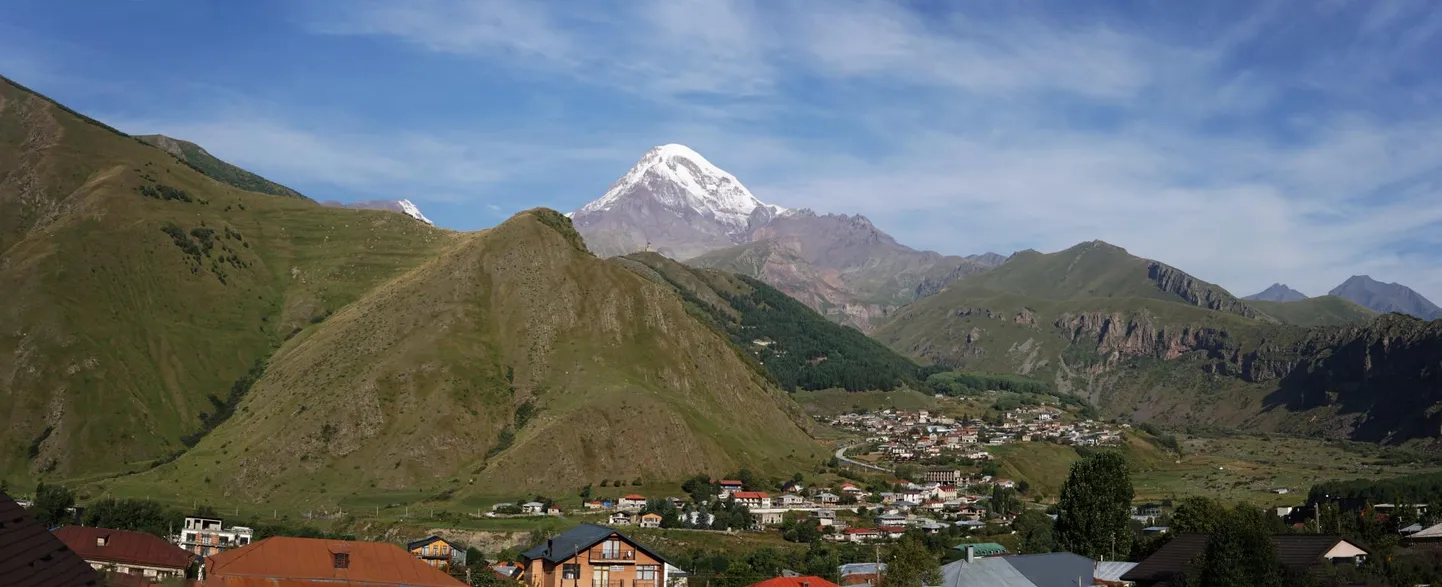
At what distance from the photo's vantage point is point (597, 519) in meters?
142

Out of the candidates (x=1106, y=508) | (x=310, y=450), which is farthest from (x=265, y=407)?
(x=1106, y=508)

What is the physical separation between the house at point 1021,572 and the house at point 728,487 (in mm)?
83738

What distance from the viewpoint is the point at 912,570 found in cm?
7219

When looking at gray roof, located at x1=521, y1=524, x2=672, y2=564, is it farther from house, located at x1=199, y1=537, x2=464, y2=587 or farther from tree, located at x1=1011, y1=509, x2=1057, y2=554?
tree, located at x1=1011, y1=509, x2=1057, y2=554

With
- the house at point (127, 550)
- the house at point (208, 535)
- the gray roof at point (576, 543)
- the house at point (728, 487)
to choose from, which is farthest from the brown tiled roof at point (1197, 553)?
the house at point (728, 487)

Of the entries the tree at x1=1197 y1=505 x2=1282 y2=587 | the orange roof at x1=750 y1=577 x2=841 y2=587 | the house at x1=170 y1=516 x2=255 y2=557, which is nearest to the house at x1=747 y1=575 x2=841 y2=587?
the orange roof at x1=750 y1=577 x2=841 y2=587

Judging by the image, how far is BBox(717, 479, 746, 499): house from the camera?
166m

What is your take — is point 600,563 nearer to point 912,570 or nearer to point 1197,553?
point 912,570

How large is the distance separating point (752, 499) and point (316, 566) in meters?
99.3

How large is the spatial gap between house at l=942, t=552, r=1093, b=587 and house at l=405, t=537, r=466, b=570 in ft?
146

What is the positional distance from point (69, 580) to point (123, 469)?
159 metres

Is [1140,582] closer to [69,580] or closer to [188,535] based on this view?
[69,580]

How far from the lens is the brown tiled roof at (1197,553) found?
68.5m

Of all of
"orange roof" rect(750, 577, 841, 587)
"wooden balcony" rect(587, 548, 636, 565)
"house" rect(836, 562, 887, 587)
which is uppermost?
"wooden balcony" rect(587, 548, 636, 565)
